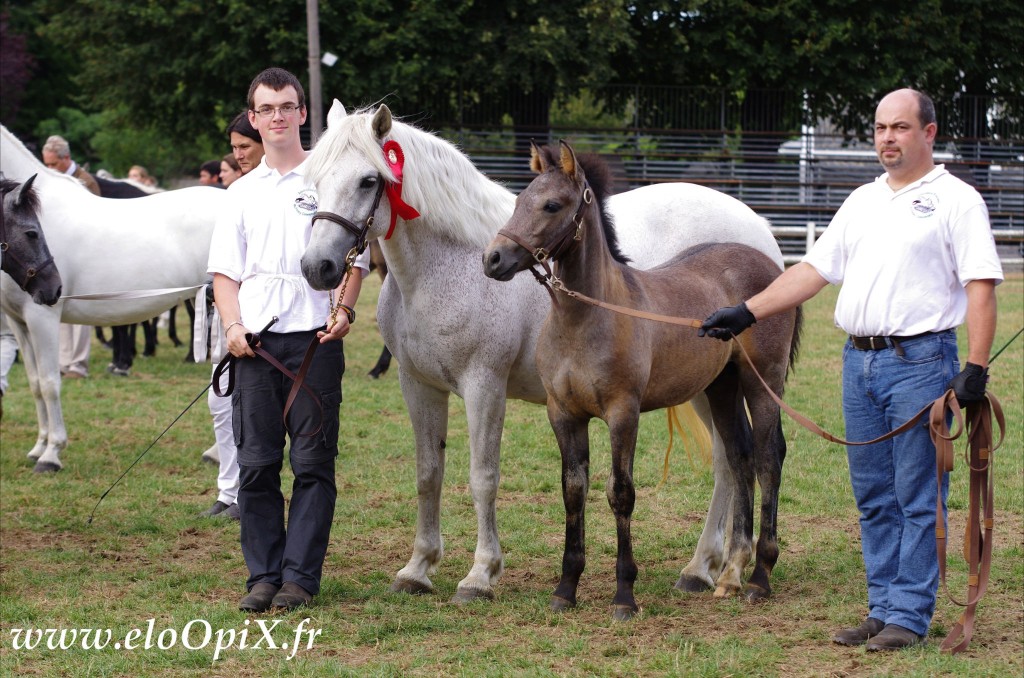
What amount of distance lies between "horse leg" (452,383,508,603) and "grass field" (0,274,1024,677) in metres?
0.13

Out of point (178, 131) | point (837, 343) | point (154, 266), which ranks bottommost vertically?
point (837, 343)

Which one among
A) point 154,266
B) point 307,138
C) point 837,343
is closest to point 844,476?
point 154,266

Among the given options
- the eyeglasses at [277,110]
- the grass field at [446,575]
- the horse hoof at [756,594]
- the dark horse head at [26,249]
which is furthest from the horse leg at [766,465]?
the dark horse head at [26,249]

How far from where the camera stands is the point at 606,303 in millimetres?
4609

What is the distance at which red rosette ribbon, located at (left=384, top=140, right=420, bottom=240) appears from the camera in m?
4.64

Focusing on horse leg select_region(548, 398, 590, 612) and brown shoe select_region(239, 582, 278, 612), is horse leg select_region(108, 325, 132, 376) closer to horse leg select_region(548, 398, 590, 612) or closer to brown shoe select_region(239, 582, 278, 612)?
brown shoe select_region(239, 582, 278, 612)

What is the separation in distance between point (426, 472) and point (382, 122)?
1640mm

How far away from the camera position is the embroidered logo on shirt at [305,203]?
4.78m

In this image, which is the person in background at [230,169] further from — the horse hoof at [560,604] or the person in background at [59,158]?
the horse hoof at [560,604]

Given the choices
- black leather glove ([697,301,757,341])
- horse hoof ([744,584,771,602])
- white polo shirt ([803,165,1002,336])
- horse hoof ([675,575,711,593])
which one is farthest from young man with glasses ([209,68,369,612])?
white polo shirt ([803,165,1002,336])

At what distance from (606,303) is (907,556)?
1496 mm

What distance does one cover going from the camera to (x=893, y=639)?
13.9 feet

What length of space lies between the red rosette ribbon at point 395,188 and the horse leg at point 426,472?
0.78 meters

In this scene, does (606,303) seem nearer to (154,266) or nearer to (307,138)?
(154,266)
